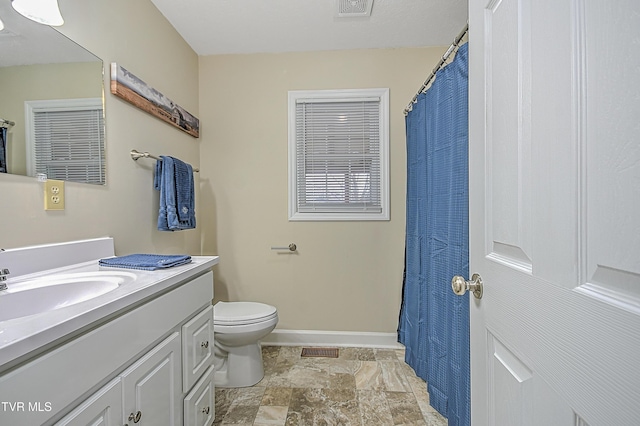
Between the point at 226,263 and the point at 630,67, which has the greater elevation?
the point at 630,67

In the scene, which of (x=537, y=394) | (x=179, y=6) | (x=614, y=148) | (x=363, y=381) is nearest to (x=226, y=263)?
(x=363, y=381)

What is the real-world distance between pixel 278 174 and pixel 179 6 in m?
1.22

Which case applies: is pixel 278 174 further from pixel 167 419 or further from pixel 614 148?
pixel 614 148

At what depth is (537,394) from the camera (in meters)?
0.53

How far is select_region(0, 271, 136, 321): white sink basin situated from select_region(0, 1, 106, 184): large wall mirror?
1.31 ft

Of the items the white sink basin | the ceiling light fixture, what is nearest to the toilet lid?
the white sink basin

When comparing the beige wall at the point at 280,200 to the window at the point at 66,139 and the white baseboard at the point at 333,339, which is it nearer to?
the white baseboard at the point at 333,339

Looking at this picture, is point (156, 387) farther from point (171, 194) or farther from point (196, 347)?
point (171, 194)

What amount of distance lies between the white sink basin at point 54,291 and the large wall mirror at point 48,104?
0.40m

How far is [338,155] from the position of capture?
234 cm

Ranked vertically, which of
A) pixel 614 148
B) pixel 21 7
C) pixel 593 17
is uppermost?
pixel 21 7

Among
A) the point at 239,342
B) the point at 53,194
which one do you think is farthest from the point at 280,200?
the point at 53,194

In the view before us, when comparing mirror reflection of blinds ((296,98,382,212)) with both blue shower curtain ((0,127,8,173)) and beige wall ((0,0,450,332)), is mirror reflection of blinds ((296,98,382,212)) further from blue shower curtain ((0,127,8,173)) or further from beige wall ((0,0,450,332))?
blue shower curtain ((0,127,8,173))

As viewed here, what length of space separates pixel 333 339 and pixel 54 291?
6.10ft
